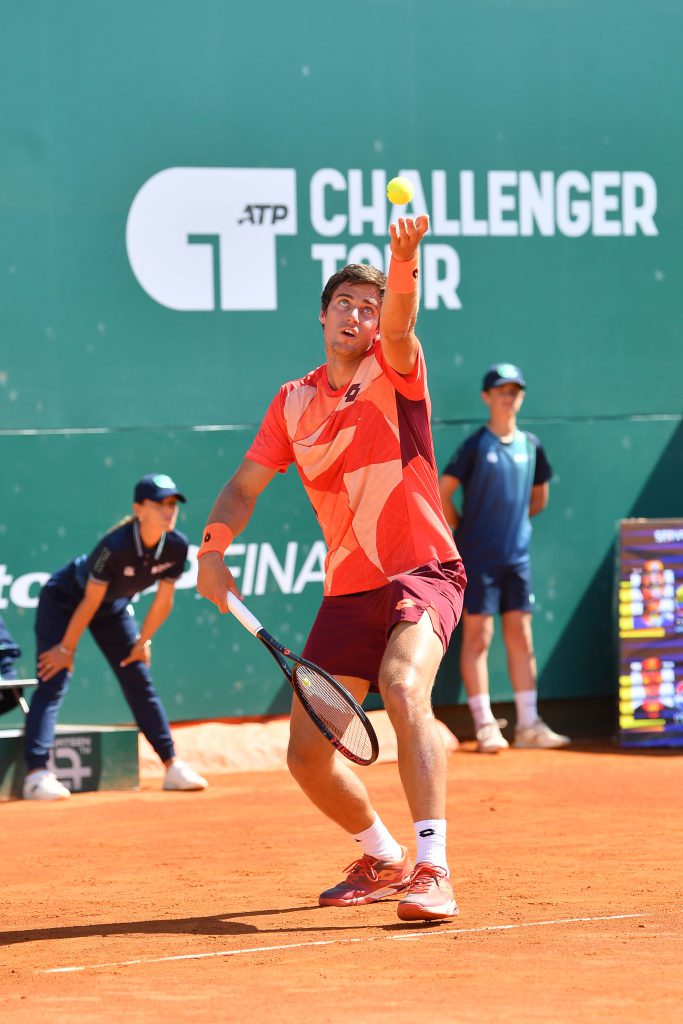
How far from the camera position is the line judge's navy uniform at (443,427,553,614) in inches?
400

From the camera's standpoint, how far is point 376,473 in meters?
5.42

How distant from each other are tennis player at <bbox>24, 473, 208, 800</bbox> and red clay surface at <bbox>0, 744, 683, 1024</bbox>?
0.30m

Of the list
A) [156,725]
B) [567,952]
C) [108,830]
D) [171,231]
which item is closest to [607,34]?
[171,231]

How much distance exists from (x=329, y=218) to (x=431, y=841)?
5.85 m

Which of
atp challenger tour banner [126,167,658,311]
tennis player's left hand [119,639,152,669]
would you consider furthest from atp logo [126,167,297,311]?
tennis player's left hand [119,639,152,669]

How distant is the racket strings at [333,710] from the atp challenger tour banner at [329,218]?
4.93 metres

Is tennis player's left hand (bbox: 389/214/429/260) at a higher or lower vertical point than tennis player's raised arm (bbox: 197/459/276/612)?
→ higher

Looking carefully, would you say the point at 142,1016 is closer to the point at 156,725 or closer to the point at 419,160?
the point at 156,725

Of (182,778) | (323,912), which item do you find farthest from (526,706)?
(323,912)

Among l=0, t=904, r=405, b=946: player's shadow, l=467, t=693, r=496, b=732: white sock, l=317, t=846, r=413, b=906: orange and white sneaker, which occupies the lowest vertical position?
l=467, t=693, r=496, b=732: white sock

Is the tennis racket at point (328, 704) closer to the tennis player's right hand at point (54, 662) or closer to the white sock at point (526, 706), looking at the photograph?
the tennis player's right hand at point (54, 662)

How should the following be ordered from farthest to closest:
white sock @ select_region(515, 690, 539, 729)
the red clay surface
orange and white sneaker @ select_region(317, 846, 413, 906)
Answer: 1. white sock @ select_region(515, 690, 539, 729)
2. orange and white sneaker @ select_region(317, 846, 413, 906)
3. the red clay surface

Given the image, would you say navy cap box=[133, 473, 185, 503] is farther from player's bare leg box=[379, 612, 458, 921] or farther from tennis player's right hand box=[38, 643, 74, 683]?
player's bare leg box=[379, 612, 458, 921]

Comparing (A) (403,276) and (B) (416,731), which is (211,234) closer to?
(A) (403,276)
